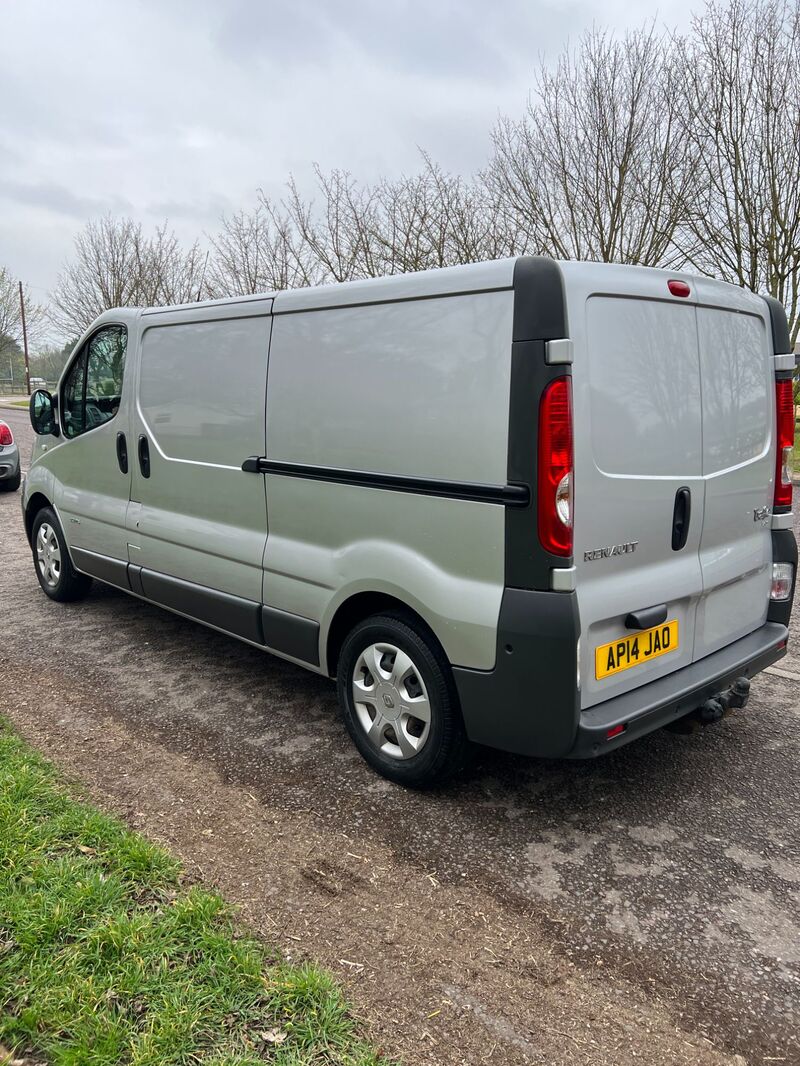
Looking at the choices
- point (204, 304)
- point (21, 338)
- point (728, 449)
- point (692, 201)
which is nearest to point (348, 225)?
point (692, 201)

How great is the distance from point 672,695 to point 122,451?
3.49 m

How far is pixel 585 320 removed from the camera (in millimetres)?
2617

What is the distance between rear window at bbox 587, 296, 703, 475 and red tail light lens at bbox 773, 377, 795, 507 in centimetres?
73

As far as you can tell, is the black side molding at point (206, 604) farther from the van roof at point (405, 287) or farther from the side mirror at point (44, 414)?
the side mirror at point (44, 414)

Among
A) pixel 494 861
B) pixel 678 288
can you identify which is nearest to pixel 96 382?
pixel 678 288

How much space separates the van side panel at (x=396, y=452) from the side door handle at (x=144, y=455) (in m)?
1.23

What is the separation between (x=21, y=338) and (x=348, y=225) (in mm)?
39945

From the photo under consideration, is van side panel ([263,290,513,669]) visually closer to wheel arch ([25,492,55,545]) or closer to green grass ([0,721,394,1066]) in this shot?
green grass ([0,721,394,1066])

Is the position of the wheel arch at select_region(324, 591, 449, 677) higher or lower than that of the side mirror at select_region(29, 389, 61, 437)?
lower

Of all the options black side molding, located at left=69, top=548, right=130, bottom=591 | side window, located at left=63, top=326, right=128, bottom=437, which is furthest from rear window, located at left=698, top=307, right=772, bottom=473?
black side molding, located at left=69, top=548, right=130, bottom=591

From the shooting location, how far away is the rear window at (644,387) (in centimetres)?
269

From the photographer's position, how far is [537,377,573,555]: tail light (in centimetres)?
257

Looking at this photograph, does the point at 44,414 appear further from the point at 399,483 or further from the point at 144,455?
the point at 399,483

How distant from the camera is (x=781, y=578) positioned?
143 inches
